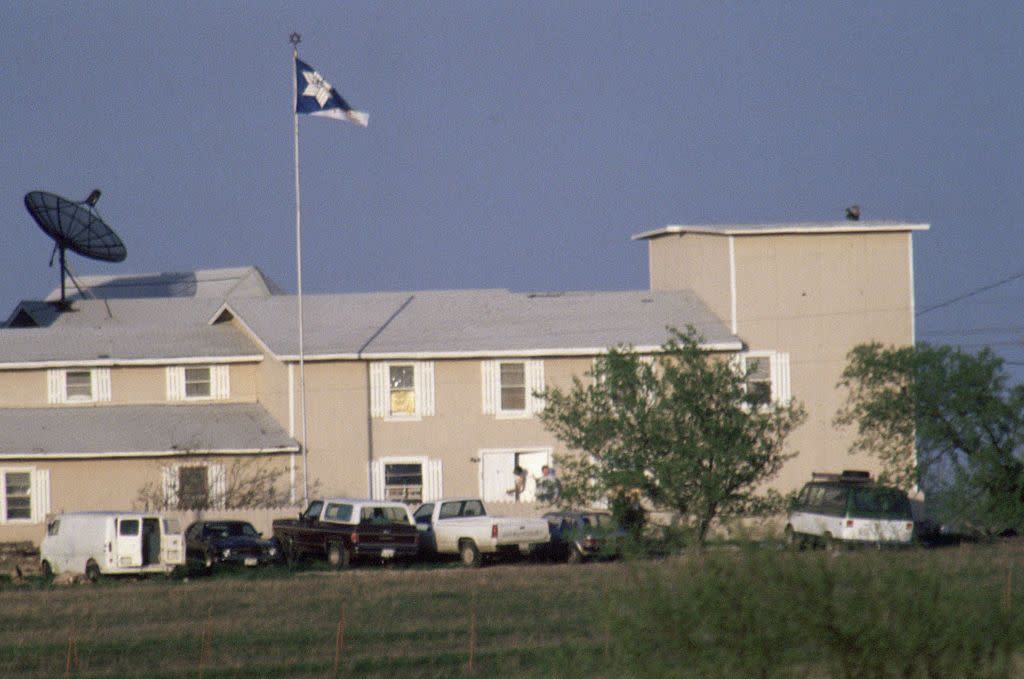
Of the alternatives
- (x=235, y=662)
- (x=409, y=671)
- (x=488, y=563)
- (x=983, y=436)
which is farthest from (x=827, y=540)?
(x=983, y=436)

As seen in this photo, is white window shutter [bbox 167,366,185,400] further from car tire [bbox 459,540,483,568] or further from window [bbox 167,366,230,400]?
car tire [bbox 459,540,483,568]

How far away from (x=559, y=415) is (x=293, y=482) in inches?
457

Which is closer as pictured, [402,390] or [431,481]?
[431,481]

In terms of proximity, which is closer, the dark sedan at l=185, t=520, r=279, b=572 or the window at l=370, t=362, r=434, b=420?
the dark sedan at l=185, t=520, r=279, b=572

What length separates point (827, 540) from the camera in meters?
11.2

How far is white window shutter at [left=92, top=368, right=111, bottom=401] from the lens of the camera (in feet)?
153

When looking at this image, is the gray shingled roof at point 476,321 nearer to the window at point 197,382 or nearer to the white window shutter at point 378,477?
the window at point 197,382

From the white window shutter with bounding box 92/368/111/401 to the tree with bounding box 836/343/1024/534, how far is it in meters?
21.5

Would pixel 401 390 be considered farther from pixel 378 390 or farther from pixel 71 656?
pixel 71 656

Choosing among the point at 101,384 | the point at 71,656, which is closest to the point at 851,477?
the point at 71,656

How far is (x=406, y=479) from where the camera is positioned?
148 ft

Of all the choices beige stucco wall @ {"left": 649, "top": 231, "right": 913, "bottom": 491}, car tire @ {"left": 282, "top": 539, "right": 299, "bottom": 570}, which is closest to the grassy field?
car tire @ {"left": 282, "top": 539, "right": 299, "bottom": 570}

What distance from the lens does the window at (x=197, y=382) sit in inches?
1850

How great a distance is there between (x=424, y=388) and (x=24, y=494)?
1137 cm
